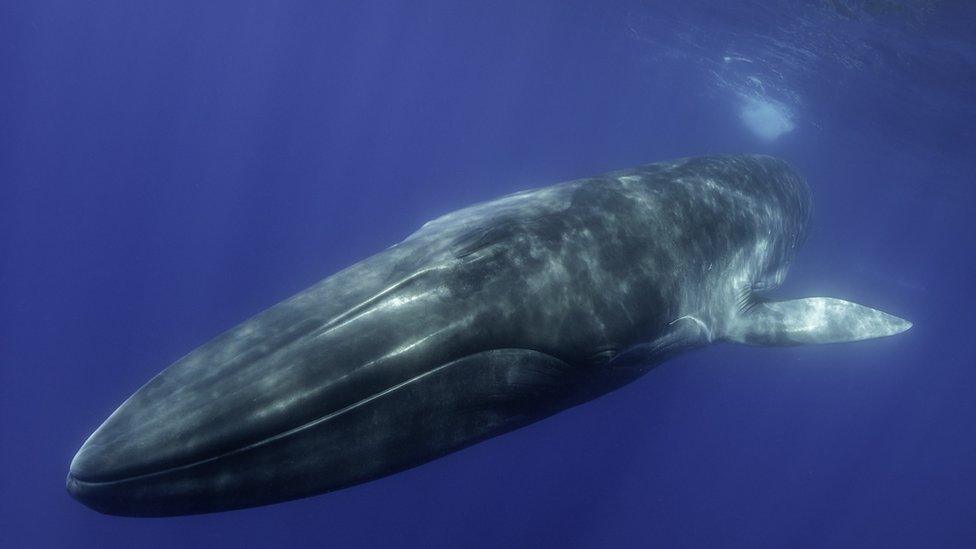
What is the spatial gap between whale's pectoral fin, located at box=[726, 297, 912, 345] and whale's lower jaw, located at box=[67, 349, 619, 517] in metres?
4.47

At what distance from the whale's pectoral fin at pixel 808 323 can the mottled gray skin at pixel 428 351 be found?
0.76m

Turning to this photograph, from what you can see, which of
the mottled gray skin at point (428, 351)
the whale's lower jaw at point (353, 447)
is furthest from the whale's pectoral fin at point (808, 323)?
the whale's lower jaw at point (353, 447)

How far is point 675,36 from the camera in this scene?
141 ft

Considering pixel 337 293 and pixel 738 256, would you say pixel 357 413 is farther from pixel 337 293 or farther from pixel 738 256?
pixel 738 256

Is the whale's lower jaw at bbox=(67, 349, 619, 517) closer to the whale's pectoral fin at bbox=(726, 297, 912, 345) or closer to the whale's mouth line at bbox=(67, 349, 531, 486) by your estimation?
the whale's mouth line at bbox=(67, 349, 531, 486)

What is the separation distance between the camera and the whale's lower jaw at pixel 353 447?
11.9 ft

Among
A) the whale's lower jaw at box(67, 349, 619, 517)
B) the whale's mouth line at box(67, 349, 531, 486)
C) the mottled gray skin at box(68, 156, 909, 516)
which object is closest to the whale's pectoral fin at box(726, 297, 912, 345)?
the mottled gray skin at box(68, 156, 909, 516)

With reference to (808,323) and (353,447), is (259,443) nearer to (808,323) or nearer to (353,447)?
(353,447)

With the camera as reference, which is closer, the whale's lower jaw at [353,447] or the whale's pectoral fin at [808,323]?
the whale's lower jaw at [353,447]

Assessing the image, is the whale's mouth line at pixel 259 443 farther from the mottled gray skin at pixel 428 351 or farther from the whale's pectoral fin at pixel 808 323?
the whale's pectoral fin at pixel 808 323

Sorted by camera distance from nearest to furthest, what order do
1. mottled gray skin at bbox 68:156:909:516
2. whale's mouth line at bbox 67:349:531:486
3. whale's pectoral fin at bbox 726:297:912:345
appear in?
whale's mouth line at bbox 67:349:531:486 → mottled gray skin at bbox 68:156:909:516 → whale's pectoral fin at bbox 726:297:912:345

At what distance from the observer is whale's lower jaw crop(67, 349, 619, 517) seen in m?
3.63

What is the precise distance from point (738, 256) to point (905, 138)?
3811 centimetres

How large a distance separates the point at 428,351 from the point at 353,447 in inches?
32.5
